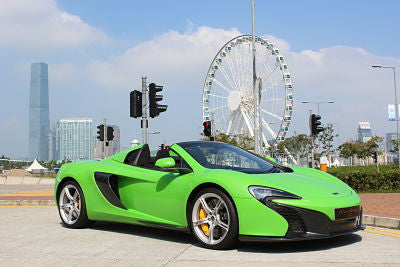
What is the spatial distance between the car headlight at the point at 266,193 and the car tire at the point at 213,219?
10.7 inches

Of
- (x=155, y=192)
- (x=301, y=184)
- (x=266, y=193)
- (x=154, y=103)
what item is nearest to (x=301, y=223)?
(x=266, y=193)

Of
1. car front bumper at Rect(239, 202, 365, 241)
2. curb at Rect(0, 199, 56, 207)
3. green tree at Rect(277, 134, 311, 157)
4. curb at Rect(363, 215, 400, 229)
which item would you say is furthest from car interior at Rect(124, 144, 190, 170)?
green tree at Rect(277, 134, 311, 157)

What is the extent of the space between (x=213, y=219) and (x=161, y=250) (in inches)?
24.8

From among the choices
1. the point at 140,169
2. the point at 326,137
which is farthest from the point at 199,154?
the point at 326,137

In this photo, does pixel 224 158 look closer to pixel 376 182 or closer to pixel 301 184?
pixel 301 184

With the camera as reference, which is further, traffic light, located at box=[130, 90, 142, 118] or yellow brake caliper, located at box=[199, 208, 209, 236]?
traffic light, located at box=[130, 90, 142, 118]

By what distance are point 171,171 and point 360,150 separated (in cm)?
7834

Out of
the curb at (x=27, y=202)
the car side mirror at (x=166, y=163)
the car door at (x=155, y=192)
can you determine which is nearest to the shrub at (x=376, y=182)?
the curb at (x=27, y=202)

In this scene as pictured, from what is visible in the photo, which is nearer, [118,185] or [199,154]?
[199,154]

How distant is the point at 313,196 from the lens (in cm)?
466

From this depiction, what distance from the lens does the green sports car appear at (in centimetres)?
455

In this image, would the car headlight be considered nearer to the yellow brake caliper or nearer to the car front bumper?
the car front bumper

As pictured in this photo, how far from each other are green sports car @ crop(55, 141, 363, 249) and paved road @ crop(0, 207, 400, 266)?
0.20 m

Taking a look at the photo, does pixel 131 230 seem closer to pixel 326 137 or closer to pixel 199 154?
pixel 199 154
